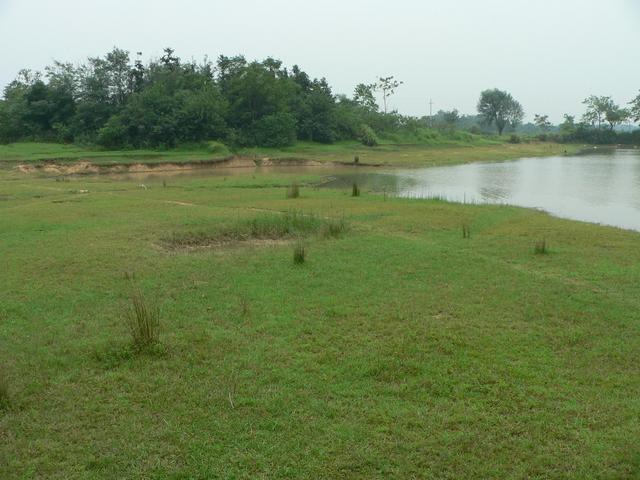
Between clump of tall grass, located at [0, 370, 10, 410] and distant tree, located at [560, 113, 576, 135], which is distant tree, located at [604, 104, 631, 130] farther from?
clump of tall grass, located at [0, 370, 10, 410]

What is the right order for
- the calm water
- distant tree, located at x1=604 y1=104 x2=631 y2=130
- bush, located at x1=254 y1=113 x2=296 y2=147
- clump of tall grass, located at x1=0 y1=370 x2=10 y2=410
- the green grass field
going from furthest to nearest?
distant tree, located at x1=604 y1=104 x2=631 y2=130 → bush, located at x1=254 y1=113 x2=296 y2=147 → the calm water → clump of tall grass, located at x1=0 y1=370 x2=10 y2=410 → the green grass field

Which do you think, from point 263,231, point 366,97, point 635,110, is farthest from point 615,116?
point 263,231

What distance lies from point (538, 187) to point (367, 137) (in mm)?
32552

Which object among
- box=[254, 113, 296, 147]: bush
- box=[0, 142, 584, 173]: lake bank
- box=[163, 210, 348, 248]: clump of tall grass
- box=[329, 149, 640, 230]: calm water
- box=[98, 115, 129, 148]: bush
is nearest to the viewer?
box=[163, 210, 348, 248]: clump of tall grass

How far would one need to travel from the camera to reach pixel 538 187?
24906mm

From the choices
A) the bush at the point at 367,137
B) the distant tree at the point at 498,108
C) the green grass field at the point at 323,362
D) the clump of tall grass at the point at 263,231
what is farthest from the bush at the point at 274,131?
the distant tree at the point at 498,108

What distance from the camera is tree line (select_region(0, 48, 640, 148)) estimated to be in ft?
147

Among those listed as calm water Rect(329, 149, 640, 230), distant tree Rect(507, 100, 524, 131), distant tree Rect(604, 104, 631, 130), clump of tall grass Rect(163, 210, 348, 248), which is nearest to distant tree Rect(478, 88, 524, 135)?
distant tree Rect(507, 100, 524, 131)

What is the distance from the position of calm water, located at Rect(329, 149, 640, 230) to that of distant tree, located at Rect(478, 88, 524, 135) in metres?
65.4

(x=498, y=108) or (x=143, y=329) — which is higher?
(x=498, y=108)

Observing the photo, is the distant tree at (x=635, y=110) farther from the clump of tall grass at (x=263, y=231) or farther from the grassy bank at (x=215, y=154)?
the clump of tall grass at (x=263, y=231)

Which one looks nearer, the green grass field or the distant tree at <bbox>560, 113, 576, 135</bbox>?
the green grass field

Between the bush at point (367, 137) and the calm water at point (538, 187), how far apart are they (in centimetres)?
1992

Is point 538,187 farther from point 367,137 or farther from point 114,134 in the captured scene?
point 367,137
